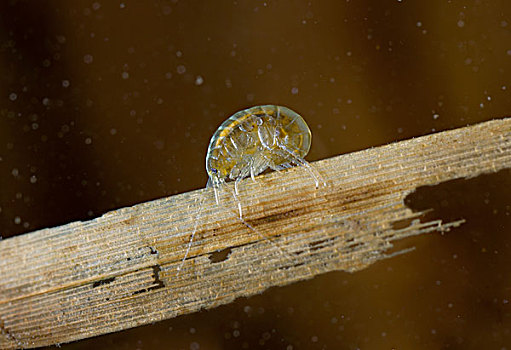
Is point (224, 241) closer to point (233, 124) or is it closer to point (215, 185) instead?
point (215, 185)

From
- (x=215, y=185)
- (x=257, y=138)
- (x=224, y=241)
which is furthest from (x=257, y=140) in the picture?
(x=224, y=241)

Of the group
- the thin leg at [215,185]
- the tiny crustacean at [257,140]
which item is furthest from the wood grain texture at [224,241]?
the tiny crustacean at [257,140]

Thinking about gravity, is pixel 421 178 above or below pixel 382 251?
above

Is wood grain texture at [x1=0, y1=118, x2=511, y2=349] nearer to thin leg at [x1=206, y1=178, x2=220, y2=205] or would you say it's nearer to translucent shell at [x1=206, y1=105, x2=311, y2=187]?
thin leg at [x1=206, y1=178, x2=220, y2=205]

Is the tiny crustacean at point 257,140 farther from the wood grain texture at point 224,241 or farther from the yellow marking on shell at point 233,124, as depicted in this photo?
the wood grain texture at point 224,241

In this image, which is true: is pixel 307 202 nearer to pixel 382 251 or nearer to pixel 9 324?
pixel 382 251

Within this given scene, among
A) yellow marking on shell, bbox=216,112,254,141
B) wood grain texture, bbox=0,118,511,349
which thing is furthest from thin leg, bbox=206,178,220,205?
yellow marking on shell, bbox=216,112,254,141

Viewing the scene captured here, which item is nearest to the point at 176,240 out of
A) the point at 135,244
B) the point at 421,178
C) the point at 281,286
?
the point at 135,244

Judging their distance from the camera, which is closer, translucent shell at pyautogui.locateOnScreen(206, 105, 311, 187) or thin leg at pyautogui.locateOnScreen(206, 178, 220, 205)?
thin leg at pyautogui.locateOnScreen(206, 178, 220, 205)
